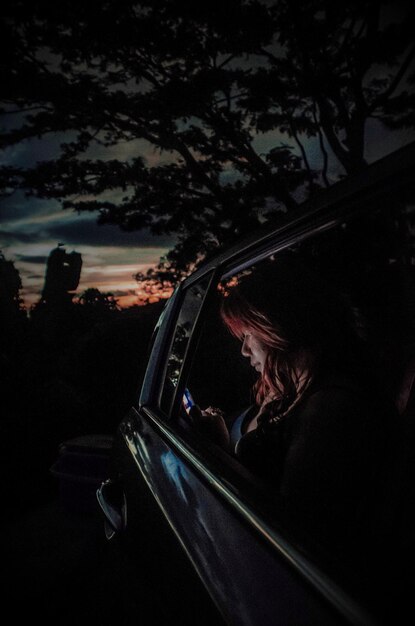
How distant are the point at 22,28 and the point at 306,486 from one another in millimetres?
9387

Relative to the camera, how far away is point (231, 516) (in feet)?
3.06

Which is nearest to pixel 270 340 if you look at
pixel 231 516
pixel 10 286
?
pixel 231 516

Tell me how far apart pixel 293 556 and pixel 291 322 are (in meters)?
1.02

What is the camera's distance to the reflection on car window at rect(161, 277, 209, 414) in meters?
1.98

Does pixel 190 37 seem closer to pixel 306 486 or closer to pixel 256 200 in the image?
pixel 256 200

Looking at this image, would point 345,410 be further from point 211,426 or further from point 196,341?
point 211,426

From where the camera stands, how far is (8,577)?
10.0 feet

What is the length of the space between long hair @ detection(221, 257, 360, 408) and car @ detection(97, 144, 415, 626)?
7.4 inches

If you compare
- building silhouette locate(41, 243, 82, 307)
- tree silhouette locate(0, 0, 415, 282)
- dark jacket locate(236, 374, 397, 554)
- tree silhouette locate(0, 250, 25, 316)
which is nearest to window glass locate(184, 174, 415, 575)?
dark jacket locate(236, 374, 397, 554)

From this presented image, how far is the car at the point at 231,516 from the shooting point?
0.68 meters

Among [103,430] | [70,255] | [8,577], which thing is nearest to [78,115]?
[103,430]

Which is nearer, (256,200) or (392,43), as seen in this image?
(392,43)

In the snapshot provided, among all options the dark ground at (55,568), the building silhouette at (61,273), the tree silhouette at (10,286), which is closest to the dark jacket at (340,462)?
the dark ground at (55,568)

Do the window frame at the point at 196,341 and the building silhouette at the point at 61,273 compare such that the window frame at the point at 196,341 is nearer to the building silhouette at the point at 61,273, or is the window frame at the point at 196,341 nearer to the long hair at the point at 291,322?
the long hair at the point at 291,322
